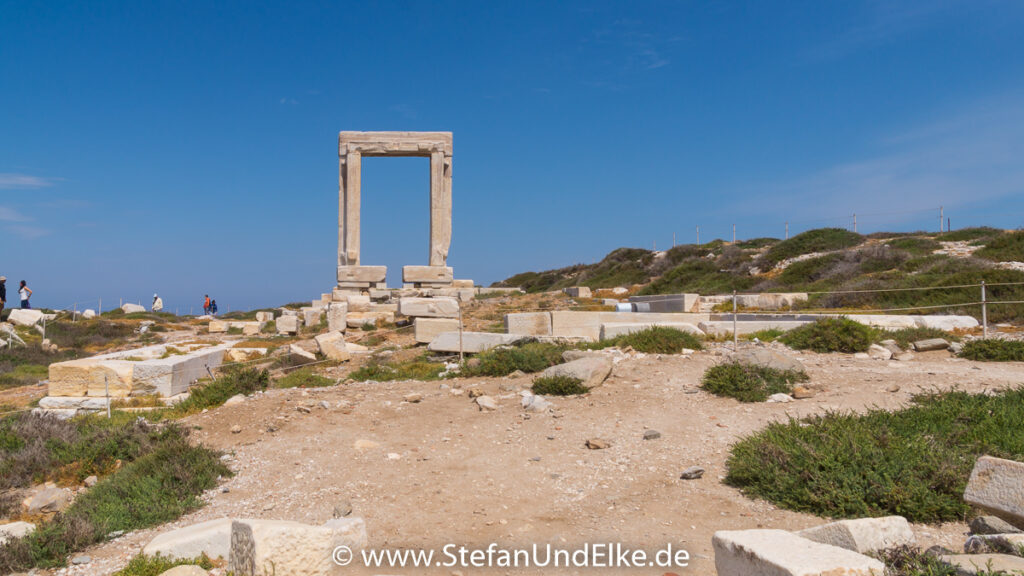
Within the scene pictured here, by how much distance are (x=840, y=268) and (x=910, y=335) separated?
12.5 meters

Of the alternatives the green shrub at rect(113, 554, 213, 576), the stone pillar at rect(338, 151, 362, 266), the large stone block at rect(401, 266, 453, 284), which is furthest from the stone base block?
the green shrub at rect(113, 554, 213, 576)

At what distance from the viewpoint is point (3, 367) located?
47.4 ft

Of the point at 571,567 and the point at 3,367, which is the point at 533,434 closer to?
the point at 571,567

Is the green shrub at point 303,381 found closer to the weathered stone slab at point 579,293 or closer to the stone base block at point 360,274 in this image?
the stone base block at point 360,274

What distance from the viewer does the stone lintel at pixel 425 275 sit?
20078mm

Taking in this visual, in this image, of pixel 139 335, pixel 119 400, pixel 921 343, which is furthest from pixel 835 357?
pixel 139 335

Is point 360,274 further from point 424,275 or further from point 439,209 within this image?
point 439,209

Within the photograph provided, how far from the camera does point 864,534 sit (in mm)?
3096

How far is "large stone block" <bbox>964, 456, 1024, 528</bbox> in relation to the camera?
3.40m

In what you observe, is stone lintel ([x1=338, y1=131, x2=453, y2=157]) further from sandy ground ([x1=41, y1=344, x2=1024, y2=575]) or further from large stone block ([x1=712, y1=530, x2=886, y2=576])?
large stone block ([x1=712, y1=530, x2=886, y2=576])

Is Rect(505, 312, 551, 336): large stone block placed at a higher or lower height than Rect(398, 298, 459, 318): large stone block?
lower

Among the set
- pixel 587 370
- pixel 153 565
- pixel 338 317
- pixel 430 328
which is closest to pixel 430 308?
pixel 338 317

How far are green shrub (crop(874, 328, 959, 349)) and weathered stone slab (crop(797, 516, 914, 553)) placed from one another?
8665 mm

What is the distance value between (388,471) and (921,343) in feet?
30.9
